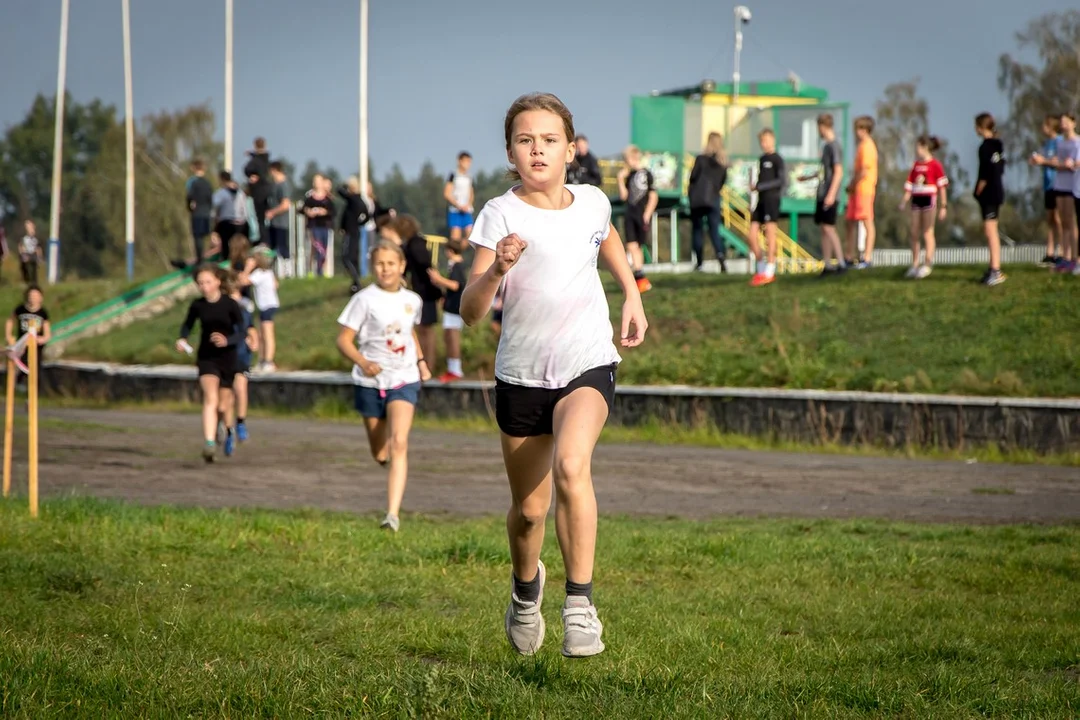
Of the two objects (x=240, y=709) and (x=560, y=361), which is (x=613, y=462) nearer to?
(x=560, y=361)

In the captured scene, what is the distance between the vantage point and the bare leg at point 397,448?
1019 cm

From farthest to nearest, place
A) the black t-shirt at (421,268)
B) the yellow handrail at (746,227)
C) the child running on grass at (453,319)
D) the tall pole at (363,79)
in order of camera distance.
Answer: the tall pole at (363,79) < the yellow handrail at (746,227) < the child running on grass at (453,319) < the black t-shirt at (421,268)

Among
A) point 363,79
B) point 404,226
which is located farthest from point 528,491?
point 363,79

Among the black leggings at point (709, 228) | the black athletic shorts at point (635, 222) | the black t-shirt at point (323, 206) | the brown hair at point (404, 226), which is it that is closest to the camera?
the brown hair at point (404, 226)

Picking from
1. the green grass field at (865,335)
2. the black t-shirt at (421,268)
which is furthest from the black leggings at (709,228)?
the black t-shirt at (421,268)

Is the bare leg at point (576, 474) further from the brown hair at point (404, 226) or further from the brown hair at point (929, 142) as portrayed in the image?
the brown hair at point (929, 142)

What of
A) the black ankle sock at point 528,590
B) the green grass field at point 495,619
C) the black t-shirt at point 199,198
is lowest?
the green grass field at point 495,619

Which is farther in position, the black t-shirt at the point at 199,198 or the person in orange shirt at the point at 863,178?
the black t-shirt at the point at 199,198

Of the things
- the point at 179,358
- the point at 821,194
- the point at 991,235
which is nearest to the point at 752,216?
the point at 821,194

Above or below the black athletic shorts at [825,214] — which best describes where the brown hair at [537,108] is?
below

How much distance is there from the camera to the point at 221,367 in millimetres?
14609

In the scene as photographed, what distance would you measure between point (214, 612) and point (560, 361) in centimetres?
228

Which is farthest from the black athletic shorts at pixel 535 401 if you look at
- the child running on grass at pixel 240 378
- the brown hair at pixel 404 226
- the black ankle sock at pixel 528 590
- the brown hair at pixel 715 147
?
the brown hair at pixel 715 147

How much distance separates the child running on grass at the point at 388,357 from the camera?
33.8 feet
